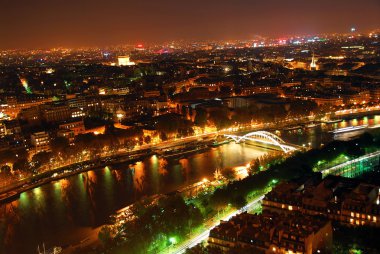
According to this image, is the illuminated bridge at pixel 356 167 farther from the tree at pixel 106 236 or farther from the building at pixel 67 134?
the building at pixel 67 134

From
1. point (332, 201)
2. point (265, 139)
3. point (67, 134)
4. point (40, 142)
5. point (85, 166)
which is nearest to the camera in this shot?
point (332, 201)

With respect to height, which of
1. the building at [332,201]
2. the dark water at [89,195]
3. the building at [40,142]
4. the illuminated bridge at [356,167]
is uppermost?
the building at [332,201]

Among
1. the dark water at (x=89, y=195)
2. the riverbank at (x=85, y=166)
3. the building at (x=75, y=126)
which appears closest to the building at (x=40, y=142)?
the building at (x=75, y=126)

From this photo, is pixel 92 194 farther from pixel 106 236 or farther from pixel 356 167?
pixel 356 167

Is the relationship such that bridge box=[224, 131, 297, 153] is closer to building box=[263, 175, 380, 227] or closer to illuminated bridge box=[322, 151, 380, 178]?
illuminated bridge box=[322, 151, 380, 178]

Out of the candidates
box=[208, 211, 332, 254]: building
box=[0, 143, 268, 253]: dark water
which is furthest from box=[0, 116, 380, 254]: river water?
box=[208, 211, 332, 254]: building

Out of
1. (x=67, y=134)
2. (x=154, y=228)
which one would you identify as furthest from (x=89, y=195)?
(x=67, y=134)
